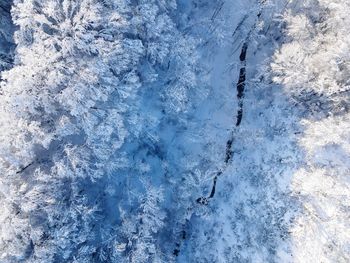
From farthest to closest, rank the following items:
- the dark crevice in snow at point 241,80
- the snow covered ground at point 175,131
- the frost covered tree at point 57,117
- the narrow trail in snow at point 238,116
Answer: the dark crevice in snow at point 241,80 < the narrow trail in snow at point 238,116 < the snow covered ground at point 175,131 < the frost covered tree at point 57,117

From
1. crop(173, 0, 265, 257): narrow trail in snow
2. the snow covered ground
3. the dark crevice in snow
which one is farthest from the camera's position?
the dark crevice in snow

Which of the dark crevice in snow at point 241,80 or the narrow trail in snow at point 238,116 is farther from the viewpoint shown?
the dark crevice in snow at point 241,80

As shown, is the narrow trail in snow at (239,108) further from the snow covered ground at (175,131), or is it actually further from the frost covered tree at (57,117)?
the frost covered tree at (57,117)

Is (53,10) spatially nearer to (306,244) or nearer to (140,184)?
(140,184)

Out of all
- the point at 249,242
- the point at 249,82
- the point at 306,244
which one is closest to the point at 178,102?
the point at 249,82

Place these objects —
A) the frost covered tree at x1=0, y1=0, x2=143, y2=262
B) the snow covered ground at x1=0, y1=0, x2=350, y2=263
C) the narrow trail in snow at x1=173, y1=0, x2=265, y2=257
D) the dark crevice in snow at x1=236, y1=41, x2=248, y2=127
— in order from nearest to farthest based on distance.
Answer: the frost covered tree at x1=0, y1=0, x2=143, y2=262
the snow covered ground at x1=0, y1=0, x2=350, y2=263
the narrow trail in snow at x1=173, y1=0, x2=265, y2=257
the dark crevice in snow at x1=236, y1=41, x2=248, y2=127

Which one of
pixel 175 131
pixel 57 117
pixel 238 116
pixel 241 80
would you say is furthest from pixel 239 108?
pixel 57 117

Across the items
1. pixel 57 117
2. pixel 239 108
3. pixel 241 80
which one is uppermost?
pixel 241 80


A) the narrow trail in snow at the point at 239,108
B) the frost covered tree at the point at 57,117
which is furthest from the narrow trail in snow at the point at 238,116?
the frost covered tree at the point at 57,117

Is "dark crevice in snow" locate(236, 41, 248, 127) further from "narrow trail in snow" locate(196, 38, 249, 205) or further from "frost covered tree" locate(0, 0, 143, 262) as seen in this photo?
"frost covered tree" locate(0, 0, 143, 262)

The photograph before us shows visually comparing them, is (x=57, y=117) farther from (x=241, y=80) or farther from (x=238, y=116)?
(x=241, y=80)

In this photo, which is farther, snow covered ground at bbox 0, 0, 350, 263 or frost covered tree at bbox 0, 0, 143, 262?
snow covered ground at bbox 0, 0, 350, 263

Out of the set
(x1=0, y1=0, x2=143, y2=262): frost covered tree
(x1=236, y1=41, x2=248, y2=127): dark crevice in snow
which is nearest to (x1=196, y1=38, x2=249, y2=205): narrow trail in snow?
(x1=236, y1=41, x2=248, y2=127): dark crevice in snow
